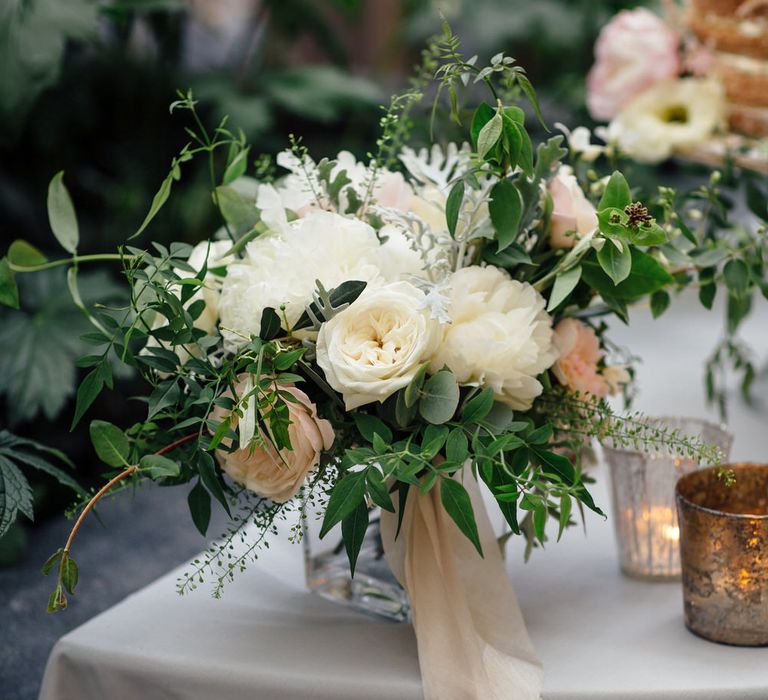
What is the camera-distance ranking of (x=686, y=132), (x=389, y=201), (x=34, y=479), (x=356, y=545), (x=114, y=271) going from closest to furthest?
(x=356, y=545), (x=389, y=201), (x=686, y=132), (x=34, y=479), (x=114, y=271)

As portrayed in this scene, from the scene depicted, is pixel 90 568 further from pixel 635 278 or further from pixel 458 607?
pixel 635 278

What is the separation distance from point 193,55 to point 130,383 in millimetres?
1228

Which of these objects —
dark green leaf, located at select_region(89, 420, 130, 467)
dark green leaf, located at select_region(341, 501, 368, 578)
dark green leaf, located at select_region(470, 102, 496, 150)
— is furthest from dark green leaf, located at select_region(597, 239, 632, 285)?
dark green leaf, located at select_region(89, 420, 130, 467)

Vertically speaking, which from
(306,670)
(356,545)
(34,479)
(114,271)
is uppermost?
(356,545)

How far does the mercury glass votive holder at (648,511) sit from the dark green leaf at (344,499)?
0.30 m

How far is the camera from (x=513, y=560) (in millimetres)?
865

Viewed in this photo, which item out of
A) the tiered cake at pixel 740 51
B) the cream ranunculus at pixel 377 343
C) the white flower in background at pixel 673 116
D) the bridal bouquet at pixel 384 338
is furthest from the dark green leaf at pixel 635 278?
the tiered cake at pixel 740 51

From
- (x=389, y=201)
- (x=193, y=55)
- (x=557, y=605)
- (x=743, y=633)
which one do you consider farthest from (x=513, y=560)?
(x=193, y=55)

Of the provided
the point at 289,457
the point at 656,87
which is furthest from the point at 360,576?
the point at 656,87

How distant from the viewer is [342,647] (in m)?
0.72

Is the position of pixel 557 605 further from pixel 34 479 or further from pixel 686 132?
pixel 34 479

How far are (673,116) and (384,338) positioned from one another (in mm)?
723

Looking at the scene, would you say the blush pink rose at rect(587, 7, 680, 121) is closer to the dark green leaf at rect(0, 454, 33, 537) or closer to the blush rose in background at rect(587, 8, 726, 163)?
the blush rose in background at rect(587, 8, 726, 163)

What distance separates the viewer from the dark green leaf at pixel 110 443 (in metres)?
0.65
